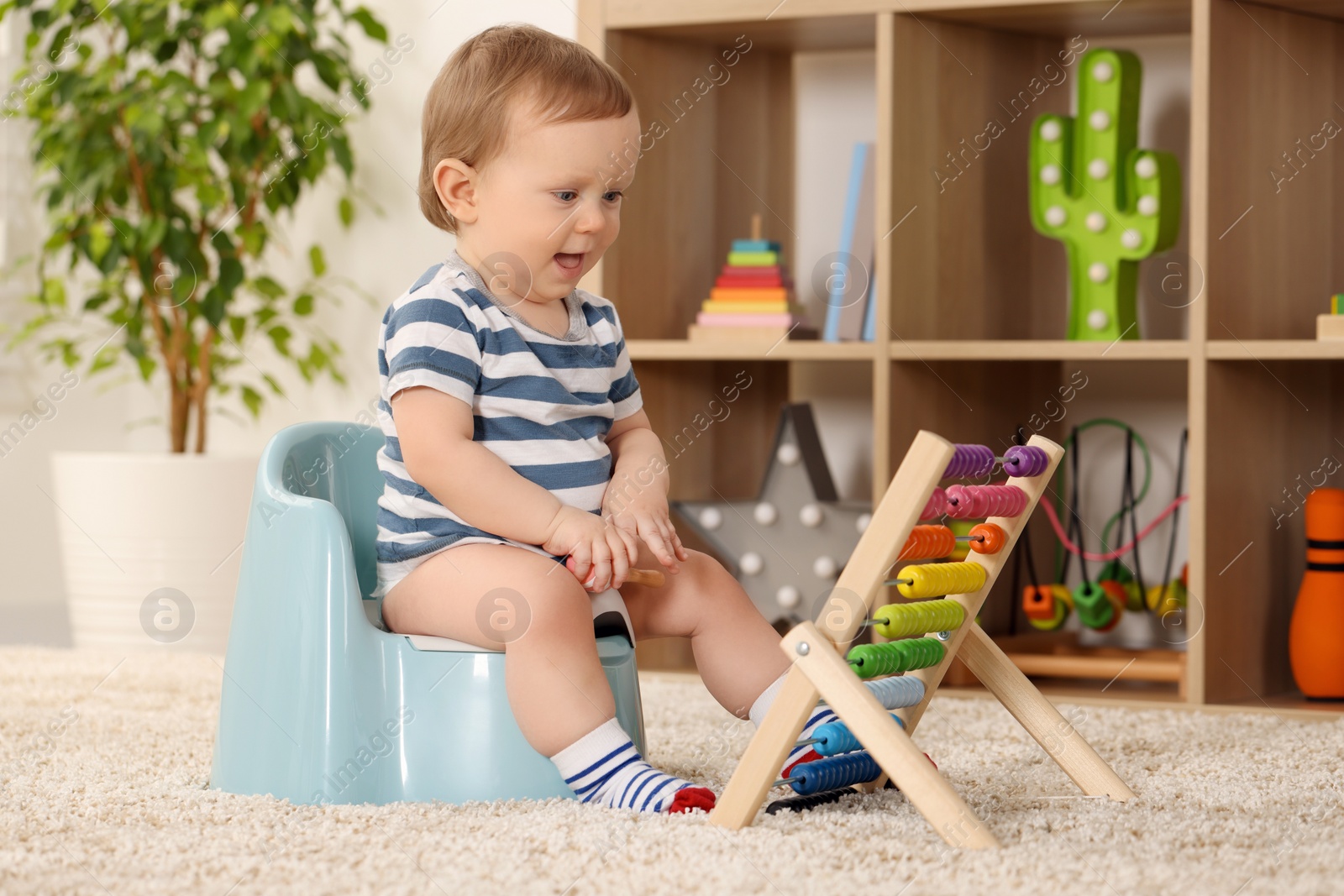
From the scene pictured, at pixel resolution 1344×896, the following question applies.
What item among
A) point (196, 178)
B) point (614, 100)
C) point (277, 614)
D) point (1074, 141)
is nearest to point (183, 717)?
point (277, 614)

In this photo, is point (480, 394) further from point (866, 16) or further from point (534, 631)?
point (866, 16)

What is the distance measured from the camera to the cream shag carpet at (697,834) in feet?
2.80

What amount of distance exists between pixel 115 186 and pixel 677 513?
90 cm

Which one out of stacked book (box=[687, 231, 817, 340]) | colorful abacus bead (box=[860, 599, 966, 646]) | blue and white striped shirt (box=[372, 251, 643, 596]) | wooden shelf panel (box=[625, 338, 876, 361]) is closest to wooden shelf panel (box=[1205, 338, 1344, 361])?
wooden shelf panel (box=[625, 338, 876, 361])

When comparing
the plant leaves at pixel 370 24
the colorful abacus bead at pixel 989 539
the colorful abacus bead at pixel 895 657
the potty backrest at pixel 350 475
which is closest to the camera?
→ the colorful abacus bead at pixel 895 657

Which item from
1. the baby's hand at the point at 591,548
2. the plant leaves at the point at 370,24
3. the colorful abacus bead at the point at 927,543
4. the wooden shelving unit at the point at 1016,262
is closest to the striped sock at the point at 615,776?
the baby's hand at the point at 591,548

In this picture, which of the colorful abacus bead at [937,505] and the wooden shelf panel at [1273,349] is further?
the wooden shelf panel at [1273,349]

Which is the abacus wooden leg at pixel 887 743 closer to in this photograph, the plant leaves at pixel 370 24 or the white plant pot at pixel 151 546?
the white plant pot at pixel 151 546

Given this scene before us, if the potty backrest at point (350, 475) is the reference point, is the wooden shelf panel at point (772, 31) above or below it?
Result: above

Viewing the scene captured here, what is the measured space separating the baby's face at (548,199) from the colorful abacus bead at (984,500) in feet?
1.11

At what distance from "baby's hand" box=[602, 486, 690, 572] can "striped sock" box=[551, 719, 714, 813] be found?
133mm

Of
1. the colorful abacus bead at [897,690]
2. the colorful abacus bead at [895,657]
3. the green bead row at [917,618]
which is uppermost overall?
the green bead row at [917,618]

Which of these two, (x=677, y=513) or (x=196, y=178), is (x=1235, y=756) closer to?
(x=677, y=513)

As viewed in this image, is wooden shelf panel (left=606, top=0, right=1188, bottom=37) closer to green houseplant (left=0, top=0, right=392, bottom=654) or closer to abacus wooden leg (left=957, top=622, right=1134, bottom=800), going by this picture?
green houseplant (left=0, top=0, right=392, bottom=654)
